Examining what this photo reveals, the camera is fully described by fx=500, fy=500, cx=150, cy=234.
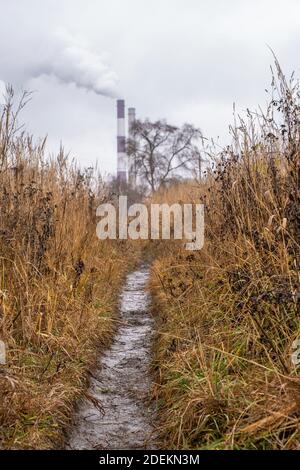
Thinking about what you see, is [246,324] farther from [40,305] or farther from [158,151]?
[158,151]

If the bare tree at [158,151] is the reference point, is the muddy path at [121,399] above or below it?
below

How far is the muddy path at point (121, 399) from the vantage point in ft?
8.63

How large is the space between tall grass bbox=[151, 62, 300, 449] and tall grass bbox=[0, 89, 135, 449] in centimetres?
58

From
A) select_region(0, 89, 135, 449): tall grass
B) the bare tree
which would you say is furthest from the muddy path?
the bare tree

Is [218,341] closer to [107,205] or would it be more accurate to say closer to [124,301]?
[124,301]

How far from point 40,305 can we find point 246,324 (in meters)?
1.47

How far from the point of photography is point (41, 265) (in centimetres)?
409

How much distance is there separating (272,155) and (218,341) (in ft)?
4.67

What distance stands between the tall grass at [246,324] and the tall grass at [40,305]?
58 cm

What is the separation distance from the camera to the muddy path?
2.63 metres

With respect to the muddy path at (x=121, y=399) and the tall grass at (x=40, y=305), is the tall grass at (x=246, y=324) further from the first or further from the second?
the tall grass at (x=40, y=305)

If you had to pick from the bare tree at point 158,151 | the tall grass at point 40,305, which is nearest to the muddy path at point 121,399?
the tall grass at point 40,305

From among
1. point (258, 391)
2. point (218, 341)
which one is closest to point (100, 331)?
point (218, 341)

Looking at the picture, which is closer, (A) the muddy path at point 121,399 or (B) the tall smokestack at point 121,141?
(A) the muddy path at point 121,399
